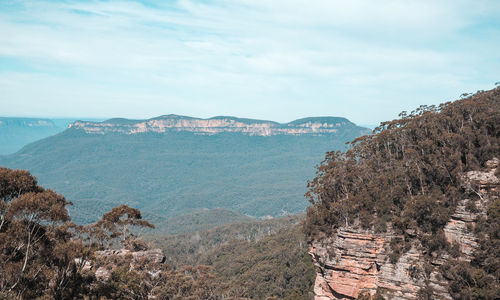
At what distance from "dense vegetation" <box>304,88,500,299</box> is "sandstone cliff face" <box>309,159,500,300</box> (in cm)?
60

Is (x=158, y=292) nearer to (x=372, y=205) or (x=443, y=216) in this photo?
(x=372, y=205)

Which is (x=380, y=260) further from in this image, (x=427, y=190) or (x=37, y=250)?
(x=37, y=250)

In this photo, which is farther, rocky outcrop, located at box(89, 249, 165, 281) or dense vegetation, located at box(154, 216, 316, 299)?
dense vegetation, located at box(154, 216, 316, 299)

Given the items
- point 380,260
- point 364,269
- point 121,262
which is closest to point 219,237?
point 121,262

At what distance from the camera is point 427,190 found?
3259 centimetres

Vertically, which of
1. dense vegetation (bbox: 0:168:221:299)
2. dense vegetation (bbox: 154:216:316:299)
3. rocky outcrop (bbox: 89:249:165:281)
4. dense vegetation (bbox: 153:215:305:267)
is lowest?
dense vegetation (bbox: 153:215:305:267)

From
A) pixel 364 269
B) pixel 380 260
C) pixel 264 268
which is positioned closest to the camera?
pixel 380 260

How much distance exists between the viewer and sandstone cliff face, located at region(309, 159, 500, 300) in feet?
89.5

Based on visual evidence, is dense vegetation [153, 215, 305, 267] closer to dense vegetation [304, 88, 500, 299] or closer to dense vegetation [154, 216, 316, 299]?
dense vegetation [154, 216, 316, 299]

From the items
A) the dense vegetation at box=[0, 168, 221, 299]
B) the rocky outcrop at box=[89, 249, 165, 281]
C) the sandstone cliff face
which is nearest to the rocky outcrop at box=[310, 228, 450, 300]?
the sandstone cliff face

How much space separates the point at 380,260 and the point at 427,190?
8.43m

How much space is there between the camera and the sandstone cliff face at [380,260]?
27.3 meters

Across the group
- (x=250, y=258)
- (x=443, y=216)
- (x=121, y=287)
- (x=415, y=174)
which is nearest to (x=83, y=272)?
(x=121, y=287)

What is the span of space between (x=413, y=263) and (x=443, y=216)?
184 inches
